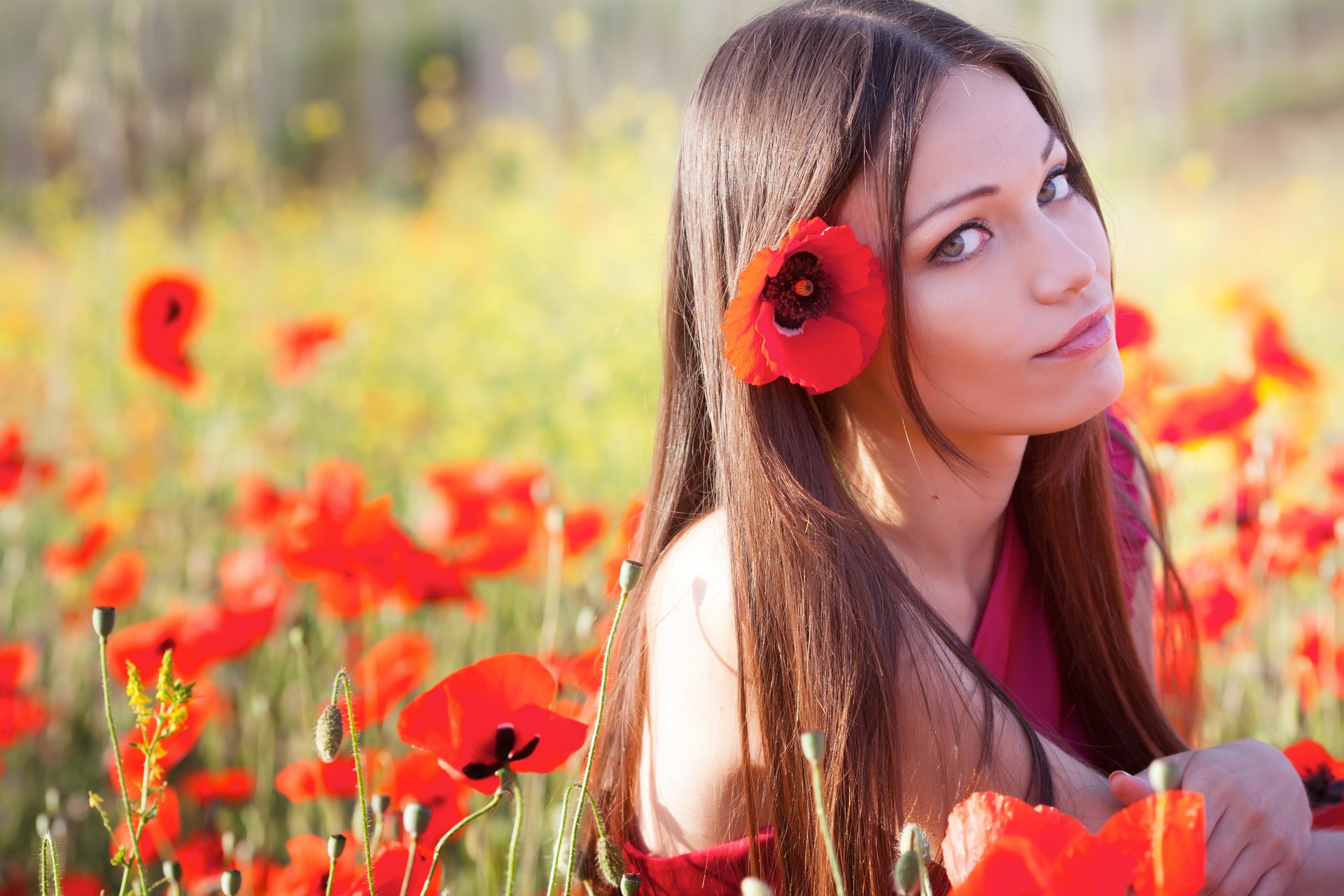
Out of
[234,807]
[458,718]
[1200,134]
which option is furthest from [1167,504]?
[1200,134]

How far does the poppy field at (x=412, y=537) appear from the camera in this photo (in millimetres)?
979

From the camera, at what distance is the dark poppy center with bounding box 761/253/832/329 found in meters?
1.10

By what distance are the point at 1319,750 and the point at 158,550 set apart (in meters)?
2.43

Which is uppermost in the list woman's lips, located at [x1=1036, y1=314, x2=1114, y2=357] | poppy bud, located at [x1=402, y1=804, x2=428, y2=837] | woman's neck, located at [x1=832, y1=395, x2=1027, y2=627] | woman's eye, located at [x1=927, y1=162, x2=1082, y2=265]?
woman's eye, located at [x1=927, y1=162, x2=1082, y2=265]

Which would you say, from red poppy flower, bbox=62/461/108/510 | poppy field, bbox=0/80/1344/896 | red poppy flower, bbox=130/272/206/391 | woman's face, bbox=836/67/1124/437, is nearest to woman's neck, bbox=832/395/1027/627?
woman's face, bbox=836/67/1124/437

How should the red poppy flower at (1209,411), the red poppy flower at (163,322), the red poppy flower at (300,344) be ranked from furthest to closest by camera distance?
the red poppy flower at (300,344)
the red poppy flower at (163,322)
the red poppy flower at (1209,411)

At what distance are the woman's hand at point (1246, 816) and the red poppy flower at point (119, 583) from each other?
148cm

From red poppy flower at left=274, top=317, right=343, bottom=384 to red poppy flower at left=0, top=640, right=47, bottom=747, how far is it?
879mm

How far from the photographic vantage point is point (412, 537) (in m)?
2.43

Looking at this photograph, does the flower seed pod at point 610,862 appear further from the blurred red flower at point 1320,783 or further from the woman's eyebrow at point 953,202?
the blurred red flower at point 1320,783

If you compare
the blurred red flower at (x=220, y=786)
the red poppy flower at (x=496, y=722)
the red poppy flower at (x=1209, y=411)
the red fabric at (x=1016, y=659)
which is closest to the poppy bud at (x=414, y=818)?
the red poppy flower at (x=496, y=722)

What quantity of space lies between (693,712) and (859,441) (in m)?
0.33

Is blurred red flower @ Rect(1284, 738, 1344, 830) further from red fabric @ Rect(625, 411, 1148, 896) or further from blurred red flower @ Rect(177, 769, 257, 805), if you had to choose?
blurred red flower @ Rect(177, 769, 257, 805)

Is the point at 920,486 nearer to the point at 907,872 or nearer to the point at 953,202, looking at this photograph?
the point at 953,202
